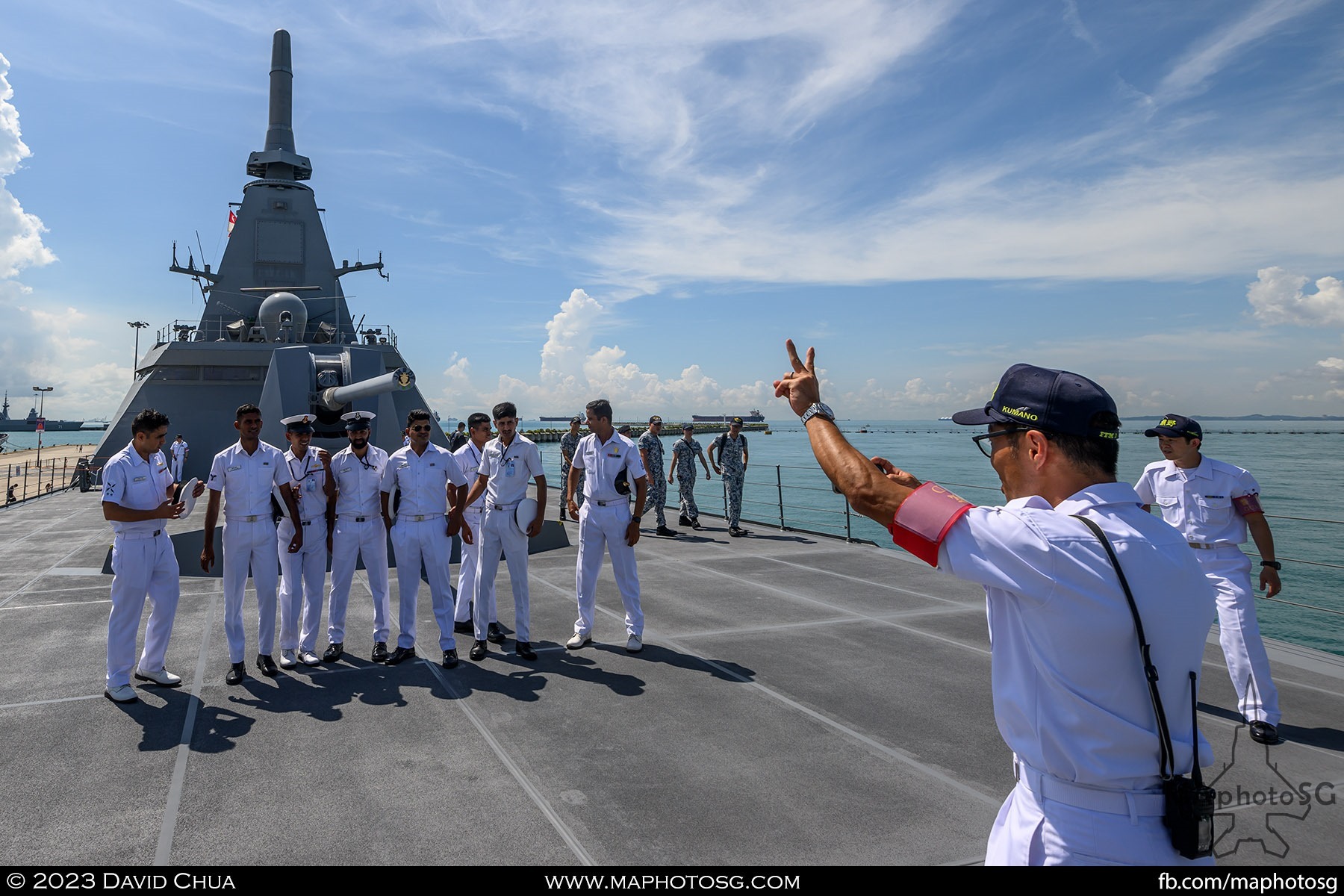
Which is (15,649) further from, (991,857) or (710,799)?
(991,857)

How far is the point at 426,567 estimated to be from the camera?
18.1ft

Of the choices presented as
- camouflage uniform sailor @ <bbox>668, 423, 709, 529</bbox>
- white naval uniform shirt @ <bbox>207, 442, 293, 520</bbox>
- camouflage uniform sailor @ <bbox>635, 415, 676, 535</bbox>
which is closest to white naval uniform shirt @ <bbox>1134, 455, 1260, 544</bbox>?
white naval uniform shirt @ <bbox>207, 442, 293, 520</bbox>

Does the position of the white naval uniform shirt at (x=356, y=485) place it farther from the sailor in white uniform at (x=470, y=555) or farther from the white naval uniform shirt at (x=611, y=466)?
the white naval uniform shirt at (x=611, y=466)

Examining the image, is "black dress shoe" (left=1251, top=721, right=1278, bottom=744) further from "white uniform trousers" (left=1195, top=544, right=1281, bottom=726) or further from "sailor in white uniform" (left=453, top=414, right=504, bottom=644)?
"sailor in white uniform" (left=453, top=414, right=504, bottom=644)

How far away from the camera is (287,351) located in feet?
30.3

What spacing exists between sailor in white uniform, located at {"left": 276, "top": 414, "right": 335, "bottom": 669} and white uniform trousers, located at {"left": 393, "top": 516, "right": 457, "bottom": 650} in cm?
61

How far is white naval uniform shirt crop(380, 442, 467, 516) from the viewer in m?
5.59

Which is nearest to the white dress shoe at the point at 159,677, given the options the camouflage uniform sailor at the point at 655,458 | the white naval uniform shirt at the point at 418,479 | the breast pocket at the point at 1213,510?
the white naval uniform shirt at the point at 418,479

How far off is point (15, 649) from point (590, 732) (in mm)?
4711

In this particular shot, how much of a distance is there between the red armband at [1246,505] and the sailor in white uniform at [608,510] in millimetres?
3924

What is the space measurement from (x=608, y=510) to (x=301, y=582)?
2460 millimetres

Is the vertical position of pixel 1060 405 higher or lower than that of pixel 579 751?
higher

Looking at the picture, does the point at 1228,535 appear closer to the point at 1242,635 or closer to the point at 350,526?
the point at 1242,635

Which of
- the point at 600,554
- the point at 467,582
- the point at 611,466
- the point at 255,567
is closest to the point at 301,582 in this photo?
the point at 255,567
